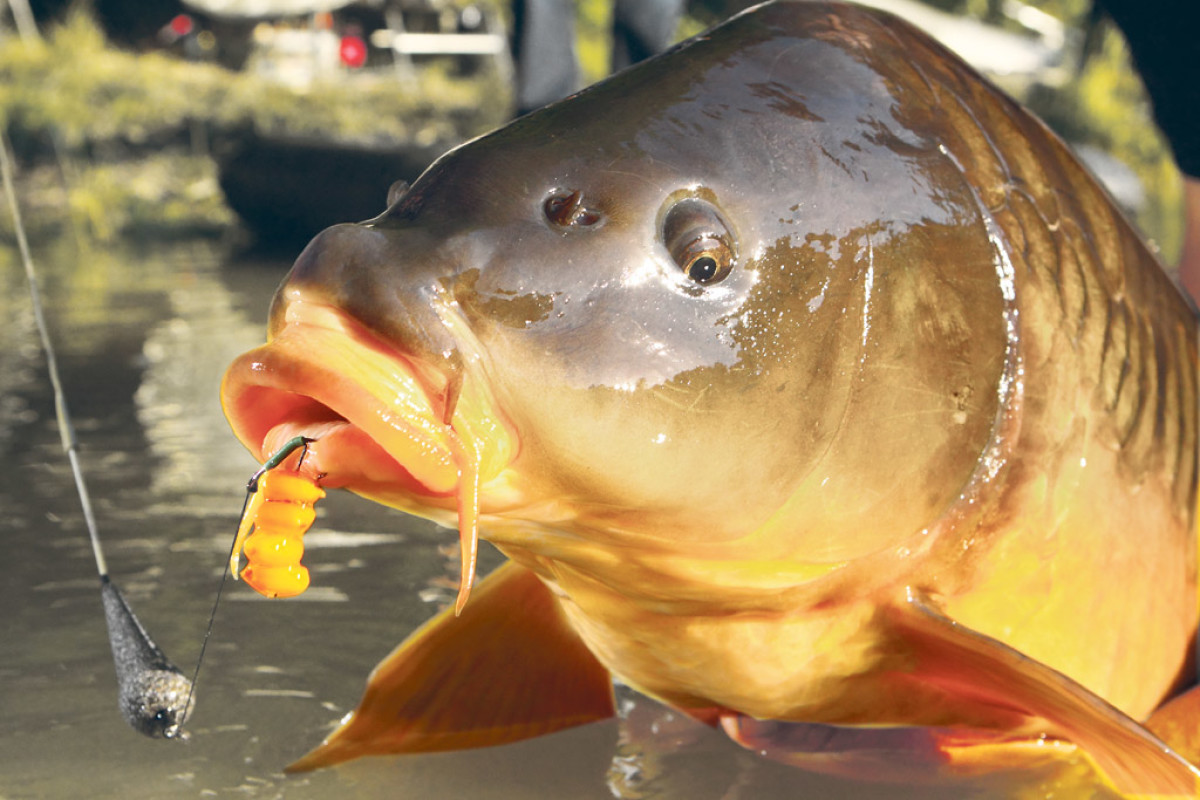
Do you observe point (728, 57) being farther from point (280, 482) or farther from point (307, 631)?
point (307, 631)

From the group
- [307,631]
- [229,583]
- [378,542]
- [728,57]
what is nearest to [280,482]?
[728,57]

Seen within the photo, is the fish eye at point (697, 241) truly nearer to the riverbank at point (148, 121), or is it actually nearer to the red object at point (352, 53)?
the riverbank at point (148, 121)

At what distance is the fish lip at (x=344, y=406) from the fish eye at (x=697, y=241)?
0.29m

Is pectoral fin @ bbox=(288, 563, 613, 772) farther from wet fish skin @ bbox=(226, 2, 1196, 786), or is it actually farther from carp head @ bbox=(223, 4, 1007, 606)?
carp head @ bbox=(223, 4, 1007, 606)

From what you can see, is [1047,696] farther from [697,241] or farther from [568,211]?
[568,211]

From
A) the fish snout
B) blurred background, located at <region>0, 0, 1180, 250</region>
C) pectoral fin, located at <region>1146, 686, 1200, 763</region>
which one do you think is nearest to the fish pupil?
the fish snout

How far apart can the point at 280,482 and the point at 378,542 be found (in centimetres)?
158

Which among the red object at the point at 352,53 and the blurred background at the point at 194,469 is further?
the red object at the point at 352,53

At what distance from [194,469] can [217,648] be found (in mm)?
1246

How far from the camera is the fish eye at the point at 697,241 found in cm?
130

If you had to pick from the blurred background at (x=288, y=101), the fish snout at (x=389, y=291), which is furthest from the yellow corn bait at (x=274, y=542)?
the blurred background at (x=288, y=101)

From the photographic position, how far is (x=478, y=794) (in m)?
1.68

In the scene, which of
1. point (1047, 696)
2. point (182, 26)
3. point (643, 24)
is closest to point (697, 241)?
point (1047, 696)

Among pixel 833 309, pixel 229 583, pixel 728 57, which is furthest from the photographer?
pixel 229 583
